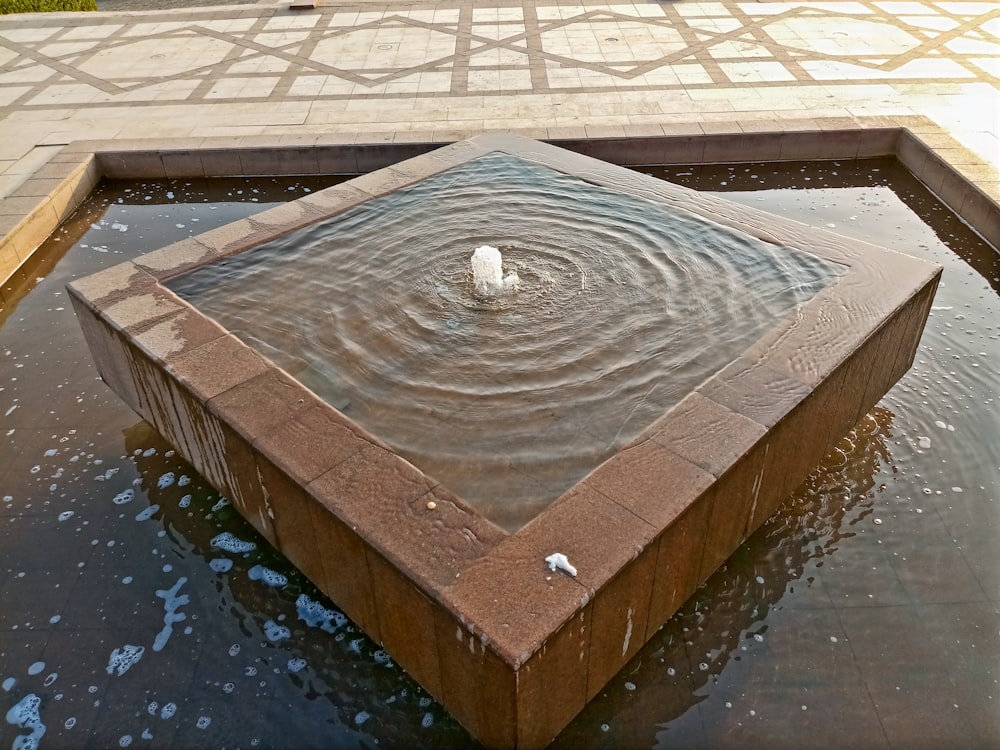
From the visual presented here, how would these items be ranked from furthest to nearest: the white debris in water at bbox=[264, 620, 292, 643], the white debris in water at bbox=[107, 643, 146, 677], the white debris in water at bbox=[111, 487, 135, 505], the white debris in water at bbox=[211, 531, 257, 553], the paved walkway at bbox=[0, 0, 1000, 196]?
the paved walkway at bbox=[0, 0, 1000, 196]
the white debris in water at bbox=[111, 487, 135, 505]
the white debris in water at bbox=[211, 531, 257, 553]
the white debris in water at bbox=[264, 620, 292, 643]
the white debris in water at bbox=[107, 643, 146, 677]

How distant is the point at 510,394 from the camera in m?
3.60

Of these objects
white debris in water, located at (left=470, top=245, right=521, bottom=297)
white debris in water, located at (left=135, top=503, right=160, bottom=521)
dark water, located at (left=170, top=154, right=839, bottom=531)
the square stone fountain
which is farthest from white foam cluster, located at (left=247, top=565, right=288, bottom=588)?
white debris in water, located at (left=470, top=245, right=521, bottom=297)

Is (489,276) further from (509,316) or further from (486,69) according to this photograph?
(486,69)

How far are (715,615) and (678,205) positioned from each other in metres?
2.87

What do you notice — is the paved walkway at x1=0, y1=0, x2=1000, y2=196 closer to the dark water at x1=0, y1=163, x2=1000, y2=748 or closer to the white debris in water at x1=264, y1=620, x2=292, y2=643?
the dark water at x1=0, y1=163, x2=1000, y2=748

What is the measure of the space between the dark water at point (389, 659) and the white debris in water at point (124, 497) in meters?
0.01

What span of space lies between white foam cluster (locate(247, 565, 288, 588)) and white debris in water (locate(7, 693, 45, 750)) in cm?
97

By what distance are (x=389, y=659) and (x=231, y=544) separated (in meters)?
1.11

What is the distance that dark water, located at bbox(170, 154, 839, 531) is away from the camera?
→ 3.35m

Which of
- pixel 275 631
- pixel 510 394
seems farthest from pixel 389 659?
pixel 510 394

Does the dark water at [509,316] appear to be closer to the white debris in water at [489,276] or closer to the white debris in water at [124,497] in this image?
the white debris in water at [489,276]

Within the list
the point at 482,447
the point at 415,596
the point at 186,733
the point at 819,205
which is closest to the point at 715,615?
the point at 482,447

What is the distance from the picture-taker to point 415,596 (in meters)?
2.64

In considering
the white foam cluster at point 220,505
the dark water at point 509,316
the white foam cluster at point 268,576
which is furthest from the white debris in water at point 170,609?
the dark water at point 509,316
